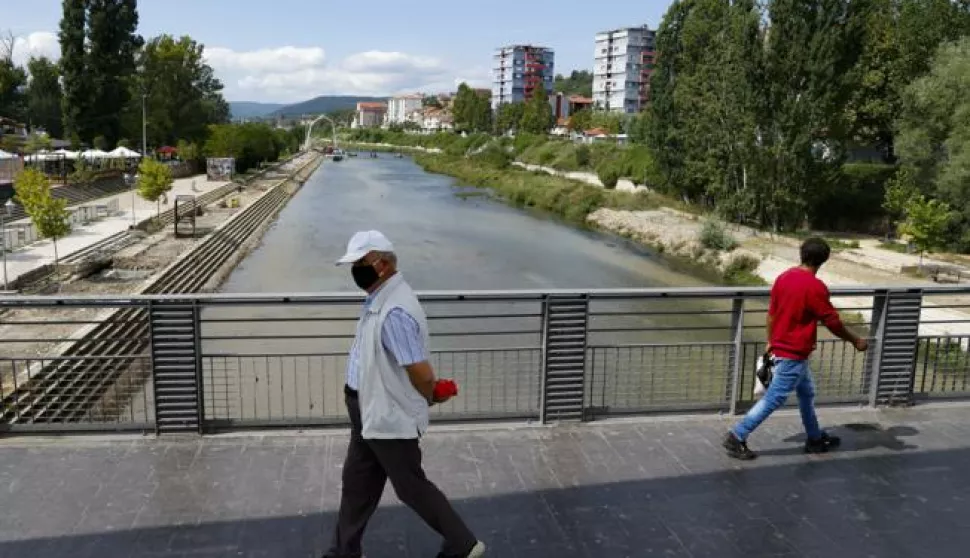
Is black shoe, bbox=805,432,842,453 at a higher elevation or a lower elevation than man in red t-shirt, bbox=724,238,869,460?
lower

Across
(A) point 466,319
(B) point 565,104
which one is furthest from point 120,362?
(B) point 565,104

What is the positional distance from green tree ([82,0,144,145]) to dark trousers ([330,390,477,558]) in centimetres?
5413

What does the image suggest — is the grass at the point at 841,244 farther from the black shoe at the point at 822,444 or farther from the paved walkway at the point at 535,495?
the paved walkway at the point at 535,495

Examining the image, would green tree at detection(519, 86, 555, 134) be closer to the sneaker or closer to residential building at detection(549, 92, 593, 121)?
residential building at detection(549, 92, 593, 121)

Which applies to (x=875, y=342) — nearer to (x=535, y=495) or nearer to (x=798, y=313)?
(x=798, y=313)

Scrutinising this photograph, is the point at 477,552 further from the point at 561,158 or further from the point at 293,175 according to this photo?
the point at 293,175

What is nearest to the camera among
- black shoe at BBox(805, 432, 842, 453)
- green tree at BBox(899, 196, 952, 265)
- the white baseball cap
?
the white baseball cap

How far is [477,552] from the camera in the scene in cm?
361

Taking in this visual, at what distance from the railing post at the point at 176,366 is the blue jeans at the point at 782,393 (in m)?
3.71

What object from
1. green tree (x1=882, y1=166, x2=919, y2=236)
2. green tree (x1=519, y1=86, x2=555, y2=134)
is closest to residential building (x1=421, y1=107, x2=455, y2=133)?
green tree (x1=519, y1=86, x2=555, y2=134)

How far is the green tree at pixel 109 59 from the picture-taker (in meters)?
50.2

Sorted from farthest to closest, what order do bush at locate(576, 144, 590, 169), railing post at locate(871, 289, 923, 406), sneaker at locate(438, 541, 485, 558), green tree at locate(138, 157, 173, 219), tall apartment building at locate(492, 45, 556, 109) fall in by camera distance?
tall apartment building at locate(492, 45, 556, 109) < bush at locate(576, 144, 590, 169) < green tree at locate(138, 157, 173, 219) < railing post at locate(871, 289, 923, 406) < sneaker at locate(438, 541, 485, 558)

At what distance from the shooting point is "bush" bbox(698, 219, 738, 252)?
32.0 meters

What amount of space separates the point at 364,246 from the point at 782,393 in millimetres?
3164
